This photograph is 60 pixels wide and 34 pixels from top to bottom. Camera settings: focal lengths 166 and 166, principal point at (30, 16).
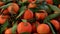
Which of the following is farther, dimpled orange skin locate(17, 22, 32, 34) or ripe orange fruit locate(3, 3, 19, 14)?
ripe orange fruit locate(3, 3, 19, 14)

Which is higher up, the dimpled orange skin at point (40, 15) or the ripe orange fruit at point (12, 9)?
the ripe orange fruit at point (12, 9)

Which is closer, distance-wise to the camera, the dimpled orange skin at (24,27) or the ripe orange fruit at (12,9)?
the dimpled orange skin at (24,27)

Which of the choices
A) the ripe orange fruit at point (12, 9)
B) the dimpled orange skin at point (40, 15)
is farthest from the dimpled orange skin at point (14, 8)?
the dimpled orange skin at point (40, 15)

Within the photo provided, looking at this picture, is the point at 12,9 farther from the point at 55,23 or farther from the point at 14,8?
the point at 55,23

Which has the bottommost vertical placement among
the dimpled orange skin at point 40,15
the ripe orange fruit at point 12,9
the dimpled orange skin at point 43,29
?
the dimpled orange skin at point 43,29

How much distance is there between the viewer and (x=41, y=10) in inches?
37.9

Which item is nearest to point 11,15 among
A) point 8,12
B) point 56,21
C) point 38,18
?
point 8,12

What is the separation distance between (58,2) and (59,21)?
18cm

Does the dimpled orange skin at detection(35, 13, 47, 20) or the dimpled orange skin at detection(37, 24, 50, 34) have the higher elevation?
the dimpled orange skin at detection(35, 13, 47, 20)

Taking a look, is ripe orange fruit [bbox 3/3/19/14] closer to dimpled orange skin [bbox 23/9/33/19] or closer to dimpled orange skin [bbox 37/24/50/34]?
dimpled orange skin [bbox 23/9/33/19]

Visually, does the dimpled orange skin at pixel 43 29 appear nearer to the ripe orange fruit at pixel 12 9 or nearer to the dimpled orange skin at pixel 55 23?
the dimpled orange skin at pixel 55 23

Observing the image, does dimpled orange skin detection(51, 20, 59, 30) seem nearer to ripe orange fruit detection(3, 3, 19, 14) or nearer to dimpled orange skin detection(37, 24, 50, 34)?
dimpled orange skin detection(37, 24, 50, 34)

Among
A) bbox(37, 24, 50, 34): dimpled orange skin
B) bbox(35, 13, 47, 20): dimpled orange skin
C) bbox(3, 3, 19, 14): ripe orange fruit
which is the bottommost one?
bbox(37, 24, 50, 34): dimpled orange skin

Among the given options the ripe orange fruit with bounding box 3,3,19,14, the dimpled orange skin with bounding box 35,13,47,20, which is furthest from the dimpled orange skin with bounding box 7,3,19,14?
the dimpled orange skin with bounding box 35,13,47,20
